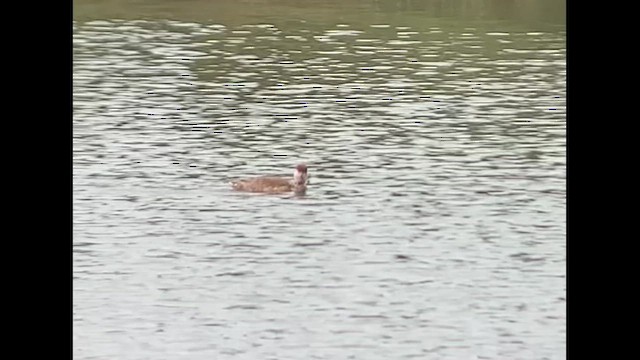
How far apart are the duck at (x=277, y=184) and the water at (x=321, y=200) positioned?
3.2 inches

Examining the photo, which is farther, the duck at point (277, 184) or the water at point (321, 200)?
the duck at point (277, 184)

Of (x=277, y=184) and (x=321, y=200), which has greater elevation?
(x=277, y=184)

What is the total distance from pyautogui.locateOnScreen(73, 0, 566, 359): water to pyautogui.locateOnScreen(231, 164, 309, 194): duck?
8 cm

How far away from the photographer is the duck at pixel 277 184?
12.5 m

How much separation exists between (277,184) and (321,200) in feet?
1.25

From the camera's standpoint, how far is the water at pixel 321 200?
895cm

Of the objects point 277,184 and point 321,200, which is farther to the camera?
point 277,184

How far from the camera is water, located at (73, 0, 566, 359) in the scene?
29.3 ft

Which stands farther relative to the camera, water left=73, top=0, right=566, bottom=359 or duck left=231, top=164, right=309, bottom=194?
duck left=231, top=164, right=309, bottom=194

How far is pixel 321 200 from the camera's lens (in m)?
12.4

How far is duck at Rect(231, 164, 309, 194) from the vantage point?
40.9 ft

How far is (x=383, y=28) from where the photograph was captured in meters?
24.9
